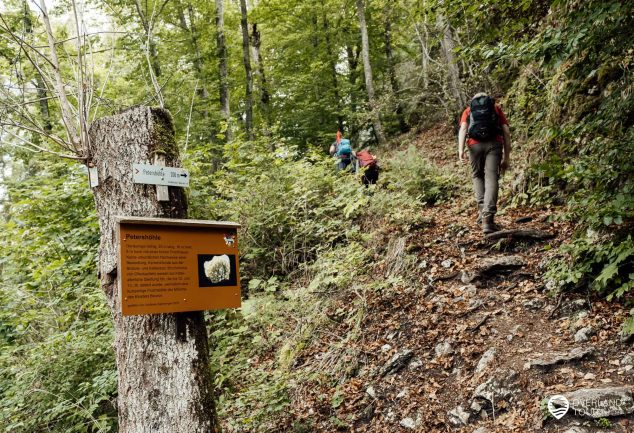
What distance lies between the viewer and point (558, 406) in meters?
3.27

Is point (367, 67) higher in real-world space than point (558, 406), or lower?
higher

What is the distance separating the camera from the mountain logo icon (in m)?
3.21

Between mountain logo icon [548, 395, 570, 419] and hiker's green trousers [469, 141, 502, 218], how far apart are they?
3.17 metres

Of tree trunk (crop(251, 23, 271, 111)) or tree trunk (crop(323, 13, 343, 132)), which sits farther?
tree trunk (crop(323, 13, 343, 132))

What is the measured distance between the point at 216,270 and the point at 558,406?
288cm

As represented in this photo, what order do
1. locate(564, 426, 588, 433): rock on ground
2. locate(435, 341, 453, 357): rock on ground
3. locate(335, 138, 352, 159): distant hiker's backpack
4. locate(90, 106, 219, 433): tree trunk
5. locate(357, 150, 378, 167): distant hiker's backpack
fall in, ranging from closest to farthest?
locate(90, 106, 219, 433): tree trunk, locate(564, 426, 588, 433): rock on ground, locate(435, 341, 453, 357): rock on ground, locate(357, 150, 378, 167): distant hiker's backpack, locate(335, 138, 352, 159): distant hiker's backpack

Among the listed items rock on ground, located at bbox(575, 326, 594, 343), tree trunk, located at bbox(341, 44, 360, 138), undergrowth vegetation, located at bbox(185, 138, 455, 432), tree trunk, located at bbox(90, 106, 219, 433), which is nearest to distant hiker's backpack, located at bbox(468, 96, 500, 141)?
undergrowth vegetation, located at bbox(185, 138, 455, 432)

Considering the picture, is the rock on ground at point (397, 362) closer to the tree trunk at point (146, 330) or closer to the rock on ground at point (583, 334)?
the rock on ground at point (583, 334)

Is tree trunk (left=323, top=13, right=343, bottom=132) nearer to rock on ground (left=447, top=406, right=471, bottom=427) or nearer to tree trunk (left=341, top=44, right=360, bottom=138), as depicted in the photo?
tree trunk (left=341, top=44, right=360, bottom=138)

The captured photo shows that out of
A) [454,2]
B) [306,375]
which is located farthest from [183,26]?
[306,375]

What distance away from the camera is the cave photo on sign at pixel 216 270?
3139 millimetres

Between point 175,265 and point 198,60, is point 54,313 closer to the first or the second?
point 175,265

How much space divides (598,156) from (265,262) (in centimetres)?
532

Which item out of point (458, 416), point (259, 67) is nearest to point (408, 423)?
point (458, 416)
